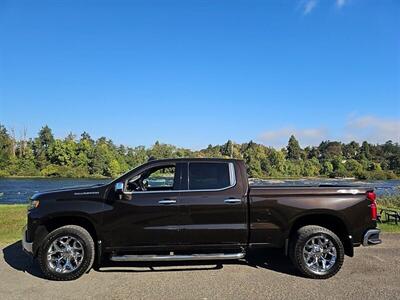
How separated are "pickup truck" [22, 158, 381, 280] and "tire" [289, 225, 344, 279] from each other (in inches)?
0.6

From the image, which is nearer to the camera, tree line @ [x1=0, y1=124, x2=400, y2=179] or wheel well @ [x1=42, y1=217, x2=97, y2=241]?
wheel well @ [x1=42, y1=217, x2=97, y2=241]

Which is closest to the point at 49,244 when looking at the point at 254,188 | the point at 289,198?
the point at 254,188

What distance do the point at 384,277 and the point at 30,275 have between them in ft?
17.7

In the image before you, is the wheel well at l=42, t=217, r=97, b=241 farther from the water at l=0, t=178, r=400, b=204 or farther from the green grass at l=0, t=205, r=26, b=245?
the green grass at l=0, t=205, r=26, b=245

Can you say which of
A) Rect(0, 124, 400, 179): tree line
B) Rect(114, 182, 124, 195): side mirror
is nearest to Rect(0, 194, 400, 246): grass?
Rect(114, 182, 124, 195): side mirror

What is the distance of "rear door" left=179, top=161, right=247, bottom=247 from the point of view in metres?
6.58

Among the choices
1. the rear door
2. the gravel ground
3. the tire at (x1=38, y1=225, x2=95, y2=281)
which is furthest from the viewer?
the rear door

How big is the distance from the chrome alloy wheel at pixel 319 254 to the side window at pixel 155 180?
2340mm

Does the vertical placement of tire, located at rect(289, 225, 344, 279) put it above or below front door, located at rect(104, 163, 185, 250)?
below

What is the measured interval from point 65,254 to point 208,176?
251 centimetres

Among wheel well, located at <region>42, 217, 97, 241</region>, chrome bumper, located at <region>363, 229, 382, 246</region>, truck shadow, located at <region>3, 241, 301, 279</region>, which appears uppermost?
wheel well, located at <region>42, 217, 97, 241</region>

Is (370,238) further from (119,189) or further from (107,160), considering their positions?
(107,160)

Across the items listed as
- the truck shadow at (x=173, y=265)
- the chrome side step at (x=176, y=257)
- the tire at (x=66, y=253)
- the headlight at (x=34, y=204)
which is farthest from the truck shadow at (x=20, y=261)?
the chrome side step at (x=176, y=257)

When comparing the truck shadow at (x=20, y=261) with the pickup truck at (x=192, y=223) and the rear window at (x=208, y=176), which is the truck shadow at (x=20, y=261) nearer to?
the pickup truck at (x=192, y=223)
